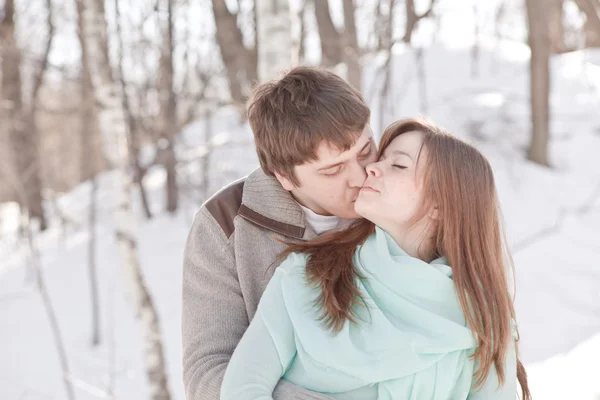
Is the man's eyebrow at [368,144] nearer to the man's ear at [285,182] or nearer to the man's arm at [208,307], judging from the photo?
the man's ear at [285,182]

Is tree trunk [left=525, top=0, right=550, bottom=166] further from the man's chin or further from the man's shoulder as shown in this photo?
the man's shoulder

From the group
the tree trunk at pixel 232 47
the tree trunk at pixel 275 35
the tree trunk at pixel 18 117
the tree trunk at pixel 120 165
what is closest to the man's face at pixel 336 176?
the tree trunk at pixel 275 35

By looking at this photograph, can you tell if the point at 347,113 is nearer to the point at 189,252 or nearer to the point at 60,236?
the point at 189,252

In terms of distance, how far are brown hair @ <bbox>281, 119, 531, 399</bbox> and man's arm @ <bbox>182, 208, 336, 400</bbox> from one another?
0.87 feet

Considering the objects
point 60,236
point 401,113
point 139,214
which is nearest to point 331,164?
point 401,113

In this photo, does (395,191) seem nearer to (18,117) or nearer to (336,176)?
(336,176)

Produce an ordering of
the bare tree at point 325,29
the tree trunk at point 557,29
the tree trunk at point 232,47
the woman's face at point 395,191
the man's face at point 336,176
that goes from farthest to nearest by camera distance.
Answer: the tree trunk at point 557,29, the tree trunk at point 232,47, the bare tree at point 325,29, the man's face at point 336,176, the woman's face at point 395,191

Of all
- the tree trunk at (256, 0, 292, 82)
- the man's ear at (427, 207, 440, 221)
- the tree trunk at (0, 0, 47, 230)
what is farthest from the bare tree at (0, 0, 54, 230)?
the man's ear at (427, 207, 440, 221)

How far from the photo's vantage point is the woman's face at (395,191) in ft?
6.11

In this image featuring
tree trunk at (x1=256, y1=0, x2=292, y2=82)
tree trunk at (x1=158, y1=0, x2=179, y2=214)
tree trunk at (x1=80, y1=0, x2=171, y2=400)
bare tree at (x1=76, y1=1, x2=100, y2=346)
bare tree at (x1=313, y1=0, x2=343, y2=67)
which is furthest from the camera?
bare tree at (x1=313, y1=0, x2=343, y2=67)

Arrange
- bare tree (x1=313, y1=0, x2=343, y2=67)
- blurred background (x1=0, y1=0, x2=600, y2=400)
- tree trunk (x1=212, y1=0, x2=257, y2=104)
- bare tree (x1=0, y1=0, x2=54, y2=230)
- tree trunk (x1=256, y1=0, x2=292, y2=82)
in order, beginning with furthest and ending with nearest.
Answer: bare tree (x1=0, y1=0, x2=54, y2=230), tree trunk (x1=212, y1=0, x2=257, y2=104), bare tree (x1=313, y1=0, x2=343, y2=67), blurred background (x1=0, y1=0, x2=600, y2=400), tree trunk (x1=256, y1=0, x2=292, y2=82)

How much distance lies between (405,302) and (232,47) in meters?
7.65

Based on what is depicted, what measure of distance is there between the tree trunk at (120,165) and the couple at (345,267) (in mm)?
2429

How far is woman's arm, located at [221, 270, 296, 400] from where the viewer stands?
1.72 meters
